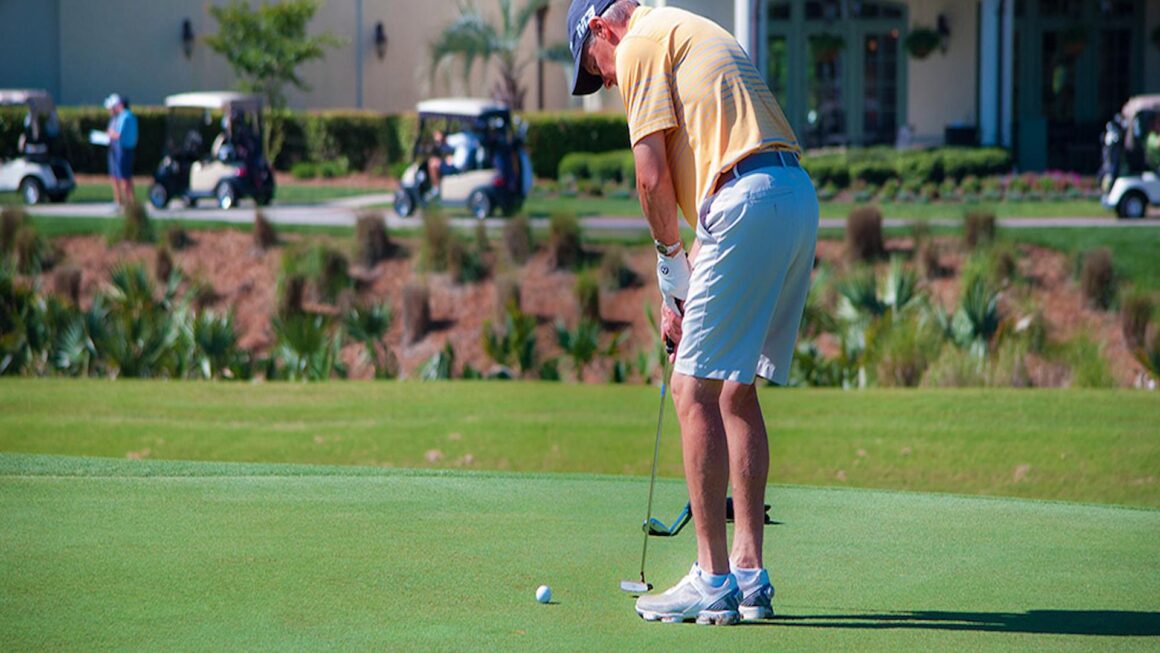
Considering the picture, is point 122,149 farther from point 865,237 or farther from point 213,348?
point 865,237

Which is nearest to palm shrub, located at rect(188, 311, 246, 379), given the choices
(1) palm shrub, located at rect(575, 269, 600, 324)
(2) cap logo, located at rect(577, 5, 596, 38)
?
(1) palm shrub, located at rect(575, 269, 600, 324)

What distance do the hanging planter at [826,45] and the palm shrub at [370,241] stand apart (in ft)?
44.4

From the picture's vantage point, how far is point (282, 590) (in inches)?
161

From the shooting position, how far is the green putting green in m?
3.71

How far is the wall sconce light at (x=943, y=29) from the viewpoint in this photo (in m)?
29.9

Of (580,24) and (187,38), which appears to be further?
(187,38)

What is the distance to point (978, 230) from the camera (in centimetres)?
1756

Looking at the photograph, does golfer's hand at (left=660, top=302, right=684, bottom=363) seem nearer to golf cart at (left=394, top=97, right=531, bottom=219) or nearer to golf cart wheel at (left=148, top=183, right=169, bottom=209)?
golf cart at (left=394, top=97, right=531, bottom=219)

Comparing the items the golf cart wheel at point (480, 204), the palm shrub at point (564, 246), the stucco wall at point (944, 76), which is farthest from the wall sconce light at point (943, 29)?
the palm shrub at point (564, 246)

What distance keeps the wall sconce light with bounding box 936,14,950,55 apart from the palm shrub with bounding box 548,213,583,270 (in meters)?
13.9

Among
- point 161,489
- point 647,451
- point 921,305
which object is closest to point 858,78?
point 921,305

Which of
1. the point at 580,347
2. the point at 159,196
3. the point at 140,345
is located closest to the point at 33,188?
the point at 159,196

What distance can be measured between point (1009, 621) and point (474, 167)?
18.8m

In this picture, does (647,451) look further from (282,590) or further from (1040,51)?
(1040,51)
